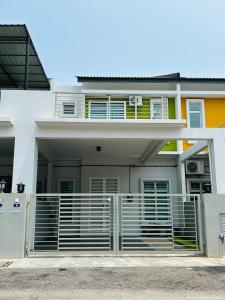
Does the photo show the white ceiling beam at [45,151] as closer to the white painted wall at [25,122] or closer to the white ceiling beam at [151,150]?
the white painted wall at [25,122]

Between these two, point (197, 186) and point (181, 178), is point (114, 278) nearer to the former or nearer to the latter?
point (181, 178)

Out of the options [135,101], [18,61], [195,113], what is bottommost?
[195,113]

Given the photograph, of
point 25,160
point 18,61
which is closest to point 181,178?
point 25,160

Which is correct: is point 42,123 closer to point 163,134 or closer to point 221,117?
point 163,134

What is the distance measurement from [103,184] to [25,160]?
609cm

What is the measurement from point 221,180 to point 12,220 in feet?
21.7

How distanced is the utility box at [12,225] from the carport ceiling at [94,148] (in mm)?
2855

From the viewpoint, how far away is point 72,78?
1655cm

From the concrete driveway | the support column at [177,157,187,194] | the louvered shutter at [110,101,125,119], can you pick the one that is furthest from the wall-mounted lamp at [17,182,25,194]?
the support column at [177,157,187,194]

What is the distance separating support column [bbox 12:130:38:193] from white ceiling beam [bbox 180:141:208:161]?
6.03m

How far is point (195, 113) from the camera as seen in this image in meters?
16.0

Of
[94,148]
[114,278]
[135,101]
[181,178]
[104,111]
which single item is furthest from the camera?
[104,111]

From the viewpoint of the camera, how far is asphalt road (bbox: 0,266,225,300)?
5516 mm

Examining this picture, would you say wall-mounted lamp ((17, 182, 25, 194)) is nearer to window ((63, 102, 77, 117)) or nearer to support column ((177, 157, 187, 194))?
window ((63, 102, 77, 117))
